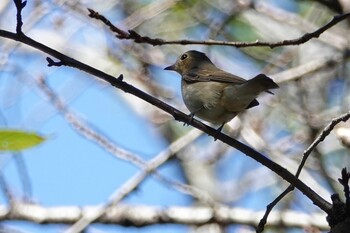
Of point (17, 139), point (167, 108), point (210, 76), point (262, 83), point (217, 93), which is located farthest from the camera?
point (210, 76)

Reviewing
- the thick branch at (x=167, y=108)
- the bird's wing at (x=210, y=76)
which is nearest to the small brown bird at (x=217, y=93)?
the bird's wing at (x=210, y=76)

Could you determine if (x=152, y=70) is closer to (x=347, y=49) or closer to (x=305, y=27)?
(x=305, y=27)

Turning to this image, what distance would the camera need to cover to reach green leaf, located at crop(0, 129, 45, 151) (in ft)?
8.14

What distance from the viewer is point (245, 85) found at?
4.06 metres

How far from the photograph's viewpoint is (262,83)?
3770mm

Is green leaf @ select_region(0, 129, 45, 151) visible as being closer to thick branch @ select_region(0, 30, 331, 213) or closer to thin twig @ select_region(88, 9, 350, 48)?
thick branch @ select_region(0, 30, 331, 213)

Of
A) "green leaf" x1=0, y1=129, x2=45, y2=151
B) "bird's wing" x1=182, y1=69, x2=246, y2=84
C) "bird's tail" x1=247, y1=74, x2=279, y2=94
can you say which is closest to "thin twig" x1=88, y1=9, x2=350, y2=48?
"green leaf" x1=0, y1=129, x2=45, y2=151

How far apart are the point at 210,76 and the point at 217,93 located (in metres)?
0.28

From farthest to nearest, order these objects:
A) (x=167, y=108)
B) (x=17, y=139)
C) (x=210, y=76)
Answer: (x=210, y=76) < (x=167, y=108) < (x=17, y=139)

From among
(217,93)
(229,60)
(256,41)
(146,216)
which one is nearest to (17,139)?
(256,41)

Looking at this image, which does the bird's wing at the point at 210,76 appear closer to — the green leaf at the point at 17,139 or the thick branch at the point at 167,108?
the thick branch at the point at 167,108

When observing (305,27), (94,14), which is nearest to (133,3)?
(305,27)

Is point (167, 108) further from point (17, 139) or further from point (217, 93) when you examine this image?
point (217, 93)

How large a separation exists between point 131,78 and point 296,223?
2.96m
